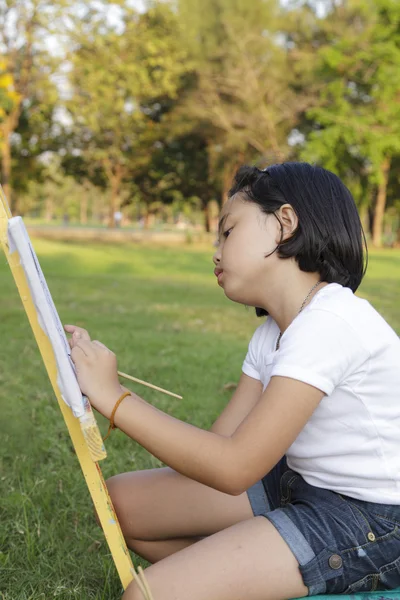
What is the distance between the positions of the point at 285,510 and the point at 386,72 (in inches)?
1282

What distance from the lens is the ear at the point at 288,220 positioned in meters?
1.88

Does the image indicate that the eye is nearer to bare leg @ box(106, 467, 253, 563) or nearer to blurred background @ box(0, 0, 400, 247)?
bare leg @ box(106, 467, 253, 563)

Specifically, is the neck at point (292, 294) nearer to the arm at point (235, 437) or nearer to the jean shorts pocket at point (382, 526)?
the arm at point (235, 437)

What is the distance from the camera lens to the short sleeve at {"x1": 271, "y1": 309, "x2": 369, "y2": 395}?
5.45 feet

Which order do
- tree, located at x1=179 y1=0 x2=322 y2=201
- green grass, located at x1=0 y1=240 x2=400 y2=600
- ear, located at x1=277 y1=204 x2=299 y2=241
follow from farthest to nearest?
tree, located at x1=179 y1=0 x2=322 y2=201 < green grass, located at x1=0 y1=240 x2=400 y2=600 < ear, located at x1=277 y1=204 x2=299 y2=241

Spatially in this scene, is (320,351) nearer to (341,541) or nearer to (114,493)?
(341,541)

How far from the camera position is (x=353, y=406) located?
5.88 ft

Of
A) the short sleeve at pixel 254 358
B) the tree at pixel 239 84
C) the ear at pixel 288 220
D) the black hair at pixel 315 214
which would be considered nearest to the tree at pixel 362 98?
the tree at pixel 239 84

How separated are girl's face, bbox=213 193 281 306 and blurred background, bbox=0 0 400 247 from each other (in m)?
22.0

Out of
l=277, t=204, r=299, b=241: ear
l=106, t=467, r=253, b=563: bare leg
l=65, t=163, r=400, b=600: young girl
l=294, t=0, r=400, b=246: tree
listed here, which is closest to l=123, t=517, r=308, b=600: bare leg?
l=65, t=163, r=400, b=600: young girl

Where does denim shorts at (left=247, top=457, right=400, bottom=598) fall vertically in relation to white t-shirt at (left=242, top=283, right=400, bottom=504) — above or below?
below

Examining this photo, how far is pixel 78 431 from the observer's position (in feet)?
5.25

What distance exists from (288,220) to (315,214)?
0.08m

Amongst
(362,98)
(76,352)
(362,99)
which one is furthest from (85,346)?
(362,98)
